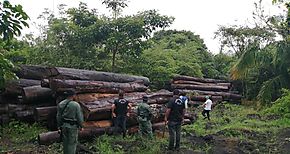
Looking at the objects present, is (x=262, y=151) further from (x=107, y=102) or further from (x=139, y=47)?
Answer: (x=139, y=47)

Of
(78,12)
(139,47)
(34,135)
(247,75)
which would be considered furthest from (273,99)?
(34,135)

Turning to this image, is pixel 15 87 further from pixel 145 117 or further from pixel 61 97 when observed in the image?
pixel 145 117

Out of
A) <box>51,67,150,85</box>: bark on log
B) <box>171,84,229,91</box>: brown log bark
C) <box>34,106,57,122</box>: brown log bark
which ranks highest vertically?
<box>51,67,150,85</box>: bark on log

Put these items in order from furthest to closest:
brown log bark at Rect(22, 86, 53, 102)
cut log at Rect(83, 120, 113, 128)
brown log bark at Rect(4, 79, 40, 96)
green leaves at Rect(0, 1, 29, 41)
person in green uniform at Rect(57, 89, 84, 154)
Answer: brown log bark at Rect(4, 79, 40, 96) < brown log bark at Rect(22, 86, 53, 102) < cut log at Rect(83, 120, 113, 128) < person in green uniform at Rect(57, 89, 84, 154) < green leaves at Rect(0, 1, 29, 41)

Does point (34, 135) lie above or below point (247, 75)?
below

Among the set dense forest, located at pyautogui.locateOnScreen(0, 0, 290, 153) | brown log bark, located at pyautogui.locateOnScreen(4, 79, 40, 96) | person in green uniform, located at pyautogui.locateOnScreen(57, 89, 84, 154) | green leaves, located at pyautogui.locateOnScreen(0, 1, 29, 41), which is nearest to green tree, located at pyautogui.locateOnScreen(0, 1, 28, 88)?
green leaves, located at pyautogui.locateOnScreen(0, 1, 29, 41)

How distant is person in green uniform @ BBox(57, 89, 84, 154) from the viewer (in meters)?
8.51

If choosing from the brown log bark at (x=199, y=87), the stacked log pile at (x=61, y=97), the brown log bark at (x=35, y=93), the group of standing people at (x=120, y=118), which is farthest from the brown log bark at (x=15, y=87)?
the brown log bark at (x=199, y=87)

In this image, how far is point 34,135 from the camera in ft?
38.2

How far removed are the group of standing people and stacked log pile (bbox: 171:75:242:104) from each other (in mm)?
10972

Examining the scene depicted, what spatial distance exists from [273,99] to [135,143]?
12.2 meters

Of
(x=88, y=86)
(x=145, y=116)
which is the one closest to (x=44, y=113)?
(x=88, y=86)

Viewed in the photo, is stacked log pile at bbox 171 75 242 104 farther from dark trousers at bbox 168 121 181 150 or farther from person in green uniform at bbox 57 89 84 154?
person in green uniform at bbox 57 89 84 154

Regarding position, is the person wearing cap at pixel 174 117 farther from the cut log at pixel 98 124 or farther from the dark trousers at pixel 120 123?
the cut log at pixel 98 124
